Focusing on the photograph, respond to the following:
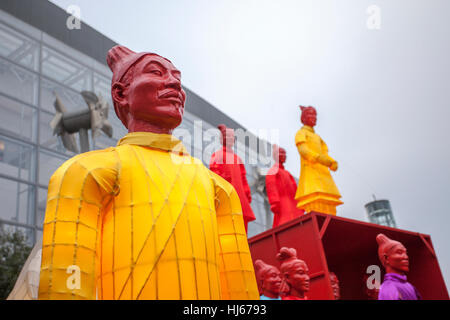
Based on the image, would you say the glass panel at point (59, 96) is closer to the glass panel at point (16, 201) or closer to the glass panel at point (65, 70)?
the glass panel at point (65, 70)

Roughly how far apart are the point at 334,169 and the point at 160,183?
5.15m

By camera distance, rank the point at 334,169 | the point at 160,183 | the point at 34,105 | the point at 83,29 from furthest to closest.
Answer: the point at 34,105 < the point at 83,29 < the point at 334,169 < the point at 160,183

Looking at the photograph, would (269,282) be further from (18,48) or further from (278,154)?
(18,48)

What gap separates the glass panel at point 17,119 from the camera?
11.5 m

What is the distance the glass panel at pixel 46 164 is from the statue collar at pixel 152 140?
10.3 metres

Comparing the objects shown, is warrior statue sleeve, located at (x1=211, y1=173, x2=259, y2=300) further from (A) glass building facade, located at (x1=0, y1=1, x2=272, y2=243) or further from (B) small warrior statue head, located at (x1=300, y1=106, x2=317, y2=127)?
(A) glass building facade, located at (x1=0, y1=1, x2=272, y2=243)

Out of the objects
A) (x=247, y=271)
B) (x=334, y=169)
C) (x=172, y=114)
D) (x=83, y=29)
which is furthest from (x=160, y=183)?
(x=83, y=29)

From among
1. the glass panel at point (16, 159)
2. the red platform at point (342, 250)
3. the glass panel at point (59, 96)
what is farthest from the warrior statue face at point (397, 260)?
the glass panel at point (59, 96)

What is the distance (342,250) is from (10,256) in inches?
265

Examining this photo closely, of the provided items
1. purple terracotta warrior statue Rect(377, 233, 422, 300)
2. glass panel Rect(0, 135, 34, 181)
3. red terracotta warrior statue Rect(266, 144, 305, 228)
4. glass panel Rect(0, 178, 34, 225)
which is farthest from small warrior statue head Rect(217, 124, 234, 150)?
glass panel Rect(0, 135, 34, 181)

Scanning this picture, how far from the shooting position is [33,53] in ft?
40.6

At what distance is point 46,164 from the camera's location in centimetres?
1205

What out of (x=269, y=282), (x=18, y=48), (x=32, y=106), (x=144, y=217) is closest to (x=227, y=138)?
(x=269, y=282)
